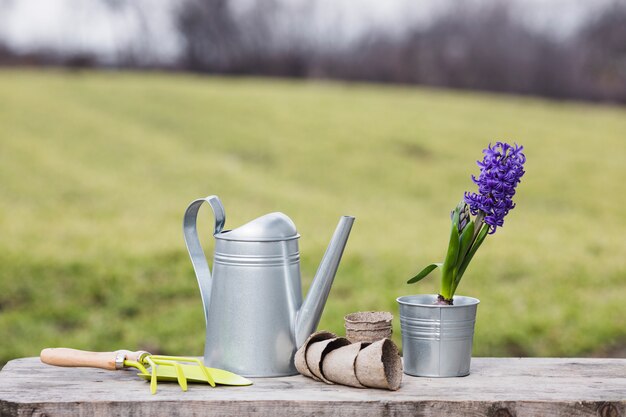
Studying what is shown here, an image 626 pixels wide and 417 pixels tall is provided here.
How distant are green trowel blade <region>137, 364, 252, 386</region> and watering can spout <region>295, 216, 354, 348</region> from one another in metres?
0.19

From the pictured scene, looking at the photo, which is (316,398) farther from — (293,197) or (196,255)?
(293,197)

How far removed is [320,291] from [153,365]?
42 cm

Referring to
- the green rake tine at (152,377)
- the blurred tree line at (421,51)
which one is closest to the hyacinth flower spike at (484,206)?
the green rake tine at (152,377)

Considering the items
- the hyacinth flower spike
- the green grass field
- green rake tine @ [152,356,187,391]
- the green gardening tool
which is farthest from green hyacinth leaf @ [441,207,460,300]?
the green grass field

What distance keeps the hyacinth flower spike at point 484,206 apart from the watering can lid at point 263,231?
1.10 ft

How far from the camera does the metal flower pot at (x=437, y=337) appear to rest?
1.88 meters

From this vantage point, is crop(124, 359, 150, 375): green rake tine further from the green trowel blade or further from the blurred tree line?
the blurred tree line

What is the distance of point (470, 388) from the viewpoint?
5.98 ft

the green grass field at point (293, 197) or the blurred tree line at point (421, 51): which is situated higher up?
the blurred tree line at point (421, 51)

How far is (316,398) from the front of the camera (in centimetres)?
174

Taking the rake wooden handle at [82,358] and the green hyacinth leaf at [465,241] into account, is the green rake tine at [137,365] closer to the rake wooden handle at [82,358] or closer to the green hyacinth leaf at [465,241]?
the rake wooden handle at [82,358]

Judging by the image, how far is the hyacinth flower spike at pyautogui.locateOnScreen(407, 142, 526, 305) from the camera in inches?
70.3

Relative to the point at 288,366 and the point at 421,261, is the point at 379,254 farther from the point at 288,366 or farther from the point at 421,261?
the point at 288,366

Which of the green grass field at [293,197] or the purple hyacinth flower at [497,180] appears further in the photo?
the green grass field at [293,197]
